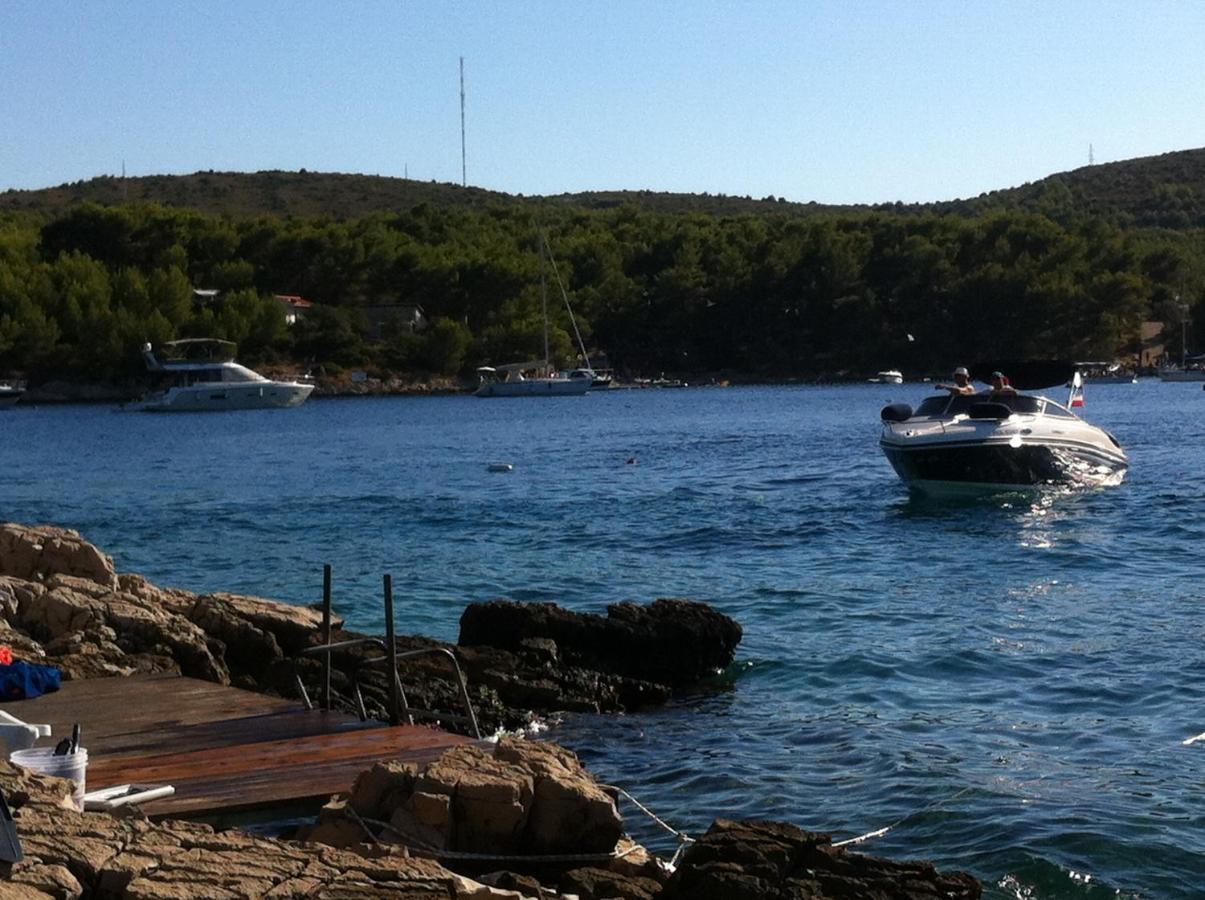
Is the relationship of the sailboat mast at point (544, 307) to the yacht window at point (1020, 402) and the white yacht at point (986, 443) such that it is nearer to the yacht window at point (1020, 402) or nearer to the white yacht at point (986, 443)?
the white yacht at point (986, 443)

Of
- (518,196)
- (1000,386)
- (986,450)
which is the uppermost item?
(518,196)

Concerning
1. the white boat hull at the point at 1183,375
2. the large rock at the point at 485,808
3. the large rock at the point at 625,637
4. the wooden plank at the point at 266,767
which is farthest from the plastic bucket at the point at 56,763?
the white boat hull at the point at 1183,375

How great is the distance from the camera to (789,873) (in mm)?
6688

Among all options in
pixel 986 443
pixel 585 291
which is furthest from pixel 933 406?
pixel 585 291

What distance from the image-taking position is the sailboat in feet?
310

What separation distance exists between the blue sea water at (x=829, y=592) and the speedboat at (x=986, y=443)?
485mm

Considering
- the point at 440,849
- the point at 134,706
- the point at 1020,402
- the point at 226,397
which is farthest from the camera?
the point at 226,397

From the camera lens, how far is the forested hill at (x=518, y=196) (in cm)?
14362

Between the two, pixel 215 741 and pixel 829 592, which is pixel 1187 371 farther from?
pixel 215 741

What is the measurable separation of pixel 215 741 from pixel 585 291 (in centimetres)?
9859

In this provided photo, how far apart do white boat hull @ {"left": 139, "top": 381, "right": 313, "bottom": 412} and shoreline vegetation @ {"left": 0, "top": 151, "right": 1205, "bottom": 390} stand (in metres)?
7.95

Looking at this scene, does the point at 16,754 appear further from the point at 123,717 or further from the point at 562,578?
the point at 562,578

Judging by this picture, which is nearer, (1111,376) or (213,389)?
(213,389)

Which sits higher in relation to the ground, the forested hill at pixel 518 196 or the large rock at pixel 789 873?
the forested hill at pixel 518 196
